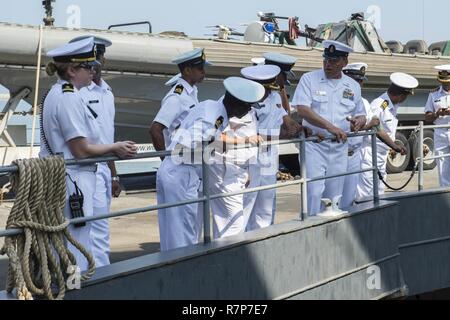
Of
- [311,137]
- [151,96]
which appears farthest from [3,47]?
[311,137]

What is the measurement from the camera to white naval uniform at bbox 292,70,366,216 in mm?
6773

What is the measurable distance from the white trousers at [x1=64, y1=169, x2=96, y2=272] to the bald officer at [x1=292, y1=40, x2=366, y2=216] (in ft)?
8.28

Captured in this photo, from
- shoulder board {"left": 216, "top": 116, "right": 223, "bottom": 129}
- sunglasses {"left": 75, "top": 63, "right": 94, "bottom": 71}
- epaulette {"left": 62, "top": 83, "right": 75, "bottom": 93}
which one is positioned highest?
sunglasses {"left": 75, "top": 63, "right": 94, "bottom": 71}

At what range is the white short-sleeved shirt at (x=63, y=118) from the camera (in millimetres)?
4367

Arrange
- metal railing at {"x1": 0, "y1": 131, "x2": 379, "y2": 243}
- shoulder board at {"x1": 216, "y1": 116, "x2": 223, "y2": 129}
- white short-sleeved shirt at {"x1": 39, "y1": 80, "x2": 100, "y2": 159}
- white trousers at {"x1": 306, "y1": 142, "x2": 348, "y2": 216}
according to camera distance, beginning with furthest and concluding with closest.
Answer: white trousers at {"x1": 306, "y1": 142, "x2": 348, "y2": 216} → shoulder board at {"x1": 216, "y1": 116, "x2": 223, "y2": 129} → white short-sleeved shirt at {"x1": 39, "y1": 80, "x2": 100, "y2": 159} → metal railing at {"x1": 0, "y1": 131, "x2": 379, "y2": 243}

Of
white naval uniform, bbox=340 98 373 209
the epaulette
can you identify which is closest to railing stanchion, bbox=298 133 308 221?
white naval uniform, bbox=340 98 373 209

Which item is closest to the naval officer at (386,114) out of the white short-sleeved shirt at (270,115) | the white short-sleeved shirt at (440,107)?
the white short-sleeved shirt at (440,107)

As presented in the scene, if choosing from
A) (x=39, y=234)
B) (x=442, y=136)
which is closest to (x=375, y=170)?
(x=442, y=136)

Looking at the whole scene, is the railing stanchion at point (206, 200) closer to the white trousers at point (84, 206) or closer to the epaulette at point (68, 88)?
the white trousers at point (84, 206)

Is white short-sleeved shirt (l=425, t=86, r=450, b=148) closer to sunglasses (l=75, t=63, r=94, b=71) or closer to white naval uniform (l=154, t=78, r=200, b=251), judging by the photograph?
white naval uniform (l=154, t=78, r=200, b=251)

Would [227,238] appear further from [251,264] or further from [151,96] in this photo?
[151,96]

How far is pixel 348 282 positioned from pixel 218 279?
1.67 meters

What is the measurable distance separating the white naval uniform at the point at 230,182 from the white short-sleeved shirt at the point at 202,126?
28 centimetres
